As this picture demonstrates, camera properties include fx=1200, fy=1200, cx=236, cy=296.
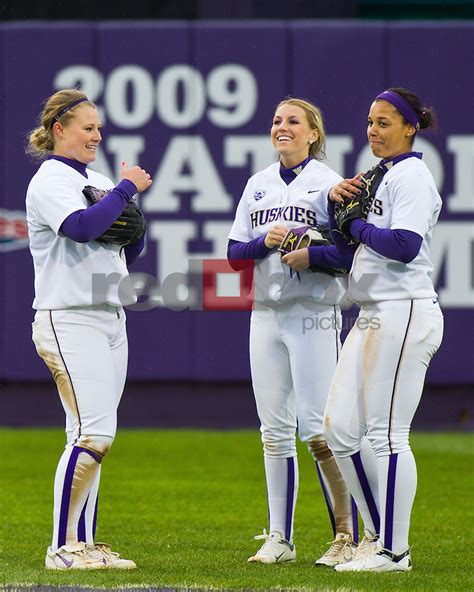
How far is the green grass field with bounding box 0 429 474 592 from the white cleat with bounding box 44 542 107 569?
69 mm

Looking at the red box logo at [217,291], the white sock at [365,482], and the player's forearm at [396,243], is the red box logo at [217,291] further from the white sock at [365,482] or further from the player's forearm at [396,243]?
the player's forearm at [396,243]

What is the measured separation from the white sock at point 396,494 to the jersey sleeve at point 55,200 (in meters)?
1.60

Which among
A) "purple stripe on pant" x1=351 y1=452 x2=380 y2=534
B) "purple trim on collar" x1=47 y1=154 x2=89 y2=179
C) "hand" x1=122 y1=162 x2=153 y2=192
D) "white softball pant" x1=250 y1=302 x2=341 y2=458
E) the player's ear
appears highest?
the player's ear

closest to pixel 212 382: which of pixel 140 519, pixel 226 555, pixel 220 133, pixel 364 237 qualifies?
pixel 220 133

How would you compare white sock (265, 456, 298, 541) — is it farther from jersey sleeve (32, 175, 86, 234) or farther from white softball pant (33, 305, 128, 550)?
jersey sleeve (32, 175, 86, 234)

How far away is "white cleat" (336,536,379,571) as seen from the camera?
485 cm

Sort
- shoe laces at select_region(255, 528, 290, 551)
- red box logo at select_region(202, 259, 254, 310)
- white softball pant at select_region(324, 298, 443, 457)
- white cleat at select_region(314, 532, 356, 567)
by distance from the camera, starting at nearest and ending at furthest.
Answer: white softball pant at select_region(324, 298, 443, 457) → white cleat at select_region(314, 532, 356, 567) → shoe laces at select_region(255, 528, 290, 551) → red box logo at select_region(202, 259, 254, 310)

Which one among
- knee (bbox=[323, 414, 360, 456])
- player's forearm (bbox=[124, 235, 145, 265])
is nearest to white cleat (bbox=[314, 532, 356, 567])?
knee (bbox=[323, 414, 360, 456])

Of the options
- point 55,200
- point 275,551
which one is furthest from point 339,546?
point 55,200

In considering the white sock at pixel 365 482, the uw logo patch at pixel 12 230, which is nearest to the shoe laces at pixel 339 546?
the white sock at pixel 365 482

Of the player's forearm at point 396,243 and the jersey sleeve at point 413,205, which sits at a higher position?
the jersey sleeve at point 413,205

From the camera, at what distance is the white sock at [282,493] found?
529 centimetres

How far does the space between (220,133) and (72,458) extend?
19.7 ft

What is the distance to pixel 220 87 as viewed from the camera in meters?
10.5
